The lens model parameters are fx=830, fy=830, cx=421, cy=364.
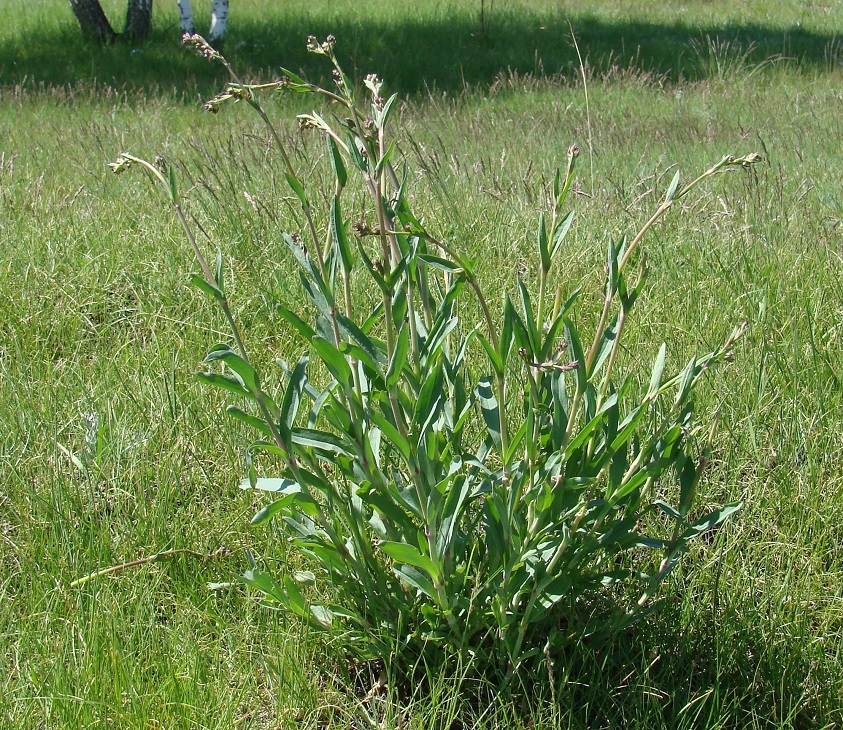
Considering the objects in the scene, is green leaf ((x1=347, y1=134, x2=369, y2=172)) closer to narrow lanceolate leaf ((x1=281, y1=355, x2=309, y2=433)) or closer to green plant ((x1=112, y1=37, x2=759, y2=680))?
green plant ((x1=112, y1=37, x2=759, y2=680))

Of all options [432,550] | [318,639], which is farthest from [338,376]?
[318,639]

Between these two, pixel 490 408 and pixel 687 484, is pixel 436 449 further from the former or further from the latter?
pixel 687 484

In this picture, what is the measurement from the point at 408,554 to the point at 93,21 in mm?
9725

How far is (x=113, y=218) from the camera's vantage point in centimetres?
341

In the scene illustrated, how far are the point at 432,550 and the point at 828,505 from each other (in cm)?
104

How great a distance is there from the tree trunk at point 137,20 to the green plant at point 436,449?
927 cm

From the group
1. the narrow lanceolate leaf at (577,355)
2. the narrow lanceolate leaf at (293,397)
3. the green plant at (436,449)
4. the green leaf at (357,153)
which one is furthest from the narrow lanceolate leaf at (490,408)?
the green leaf at (357,153)

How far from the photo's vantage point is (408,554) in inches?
48.0

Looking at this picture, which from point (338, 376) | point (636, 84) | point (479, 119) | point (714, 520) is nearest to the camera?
point (338, 376)

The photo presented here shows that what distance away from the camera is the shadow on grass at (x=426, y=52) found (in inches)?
305

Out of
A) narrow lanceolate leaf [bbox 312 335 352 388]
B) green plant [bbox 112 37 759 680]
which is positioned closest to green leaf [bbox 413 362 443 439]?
green plant [bbox 112 37 759 680]

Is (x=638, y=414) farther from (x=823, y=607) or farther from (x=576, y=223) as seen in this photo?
(x=576, y=223)

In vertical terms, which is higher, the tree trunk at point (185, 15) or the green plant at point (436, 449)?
the tree trunk at point (185, 15)

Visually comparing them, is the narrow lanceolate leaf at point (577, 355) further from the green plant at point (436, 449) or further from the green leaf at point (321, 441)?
the green leaf at point (321, 441)
